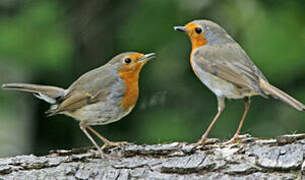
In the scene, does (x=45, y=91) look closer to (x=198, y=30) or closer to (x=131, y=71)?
(x=131, y=71)

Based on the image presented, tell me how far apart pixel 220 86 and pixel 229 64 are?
0.73 feet

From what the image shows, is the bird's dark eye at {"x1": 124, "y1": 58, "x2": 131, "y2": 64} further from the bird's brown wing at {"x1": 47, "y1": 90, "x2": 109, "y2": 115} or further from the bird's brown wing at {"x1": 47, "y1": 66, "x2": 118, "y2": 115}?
the bird's brown wing at {"x1": 47, "y1": 90, "x2": 109, "y2": 115}

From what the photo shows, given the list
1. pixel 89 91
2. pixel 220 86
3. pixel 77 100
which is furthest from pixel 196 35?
pixel 77 100

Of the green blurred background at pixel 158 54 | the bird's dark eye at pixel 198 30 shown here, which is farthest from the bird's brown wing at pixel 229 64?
the green blurred background at pixel 158 54

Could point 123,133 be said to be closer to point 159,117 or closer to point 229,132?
point 159,117

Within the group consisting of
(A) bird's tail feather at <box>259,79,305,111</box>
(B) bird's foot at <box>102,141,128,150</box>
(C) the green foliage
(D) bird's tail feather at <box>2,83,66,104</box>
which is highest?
(C) the green foliage

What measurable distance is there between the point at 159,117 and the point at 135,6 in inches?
57.1

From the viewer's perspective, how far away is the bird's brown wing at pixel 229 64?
5.58 meters

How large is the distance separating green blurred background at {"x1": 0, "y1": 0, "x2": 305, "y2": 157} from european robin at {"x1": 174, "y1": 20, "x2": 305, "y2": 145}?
1279mm

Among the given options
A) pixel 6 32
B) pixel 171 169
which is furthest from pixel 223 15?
pixel 171 169

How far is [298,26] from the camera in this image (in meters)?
7.34

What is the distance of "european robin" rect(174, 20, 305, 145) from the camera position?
5535 mm

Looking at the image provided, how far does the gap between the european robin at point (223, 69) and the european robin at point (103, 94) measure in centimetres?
49

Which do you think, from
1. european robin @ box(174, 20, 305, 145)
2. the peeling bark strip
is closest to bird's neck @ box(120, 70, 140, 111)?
the peeling bark strip
